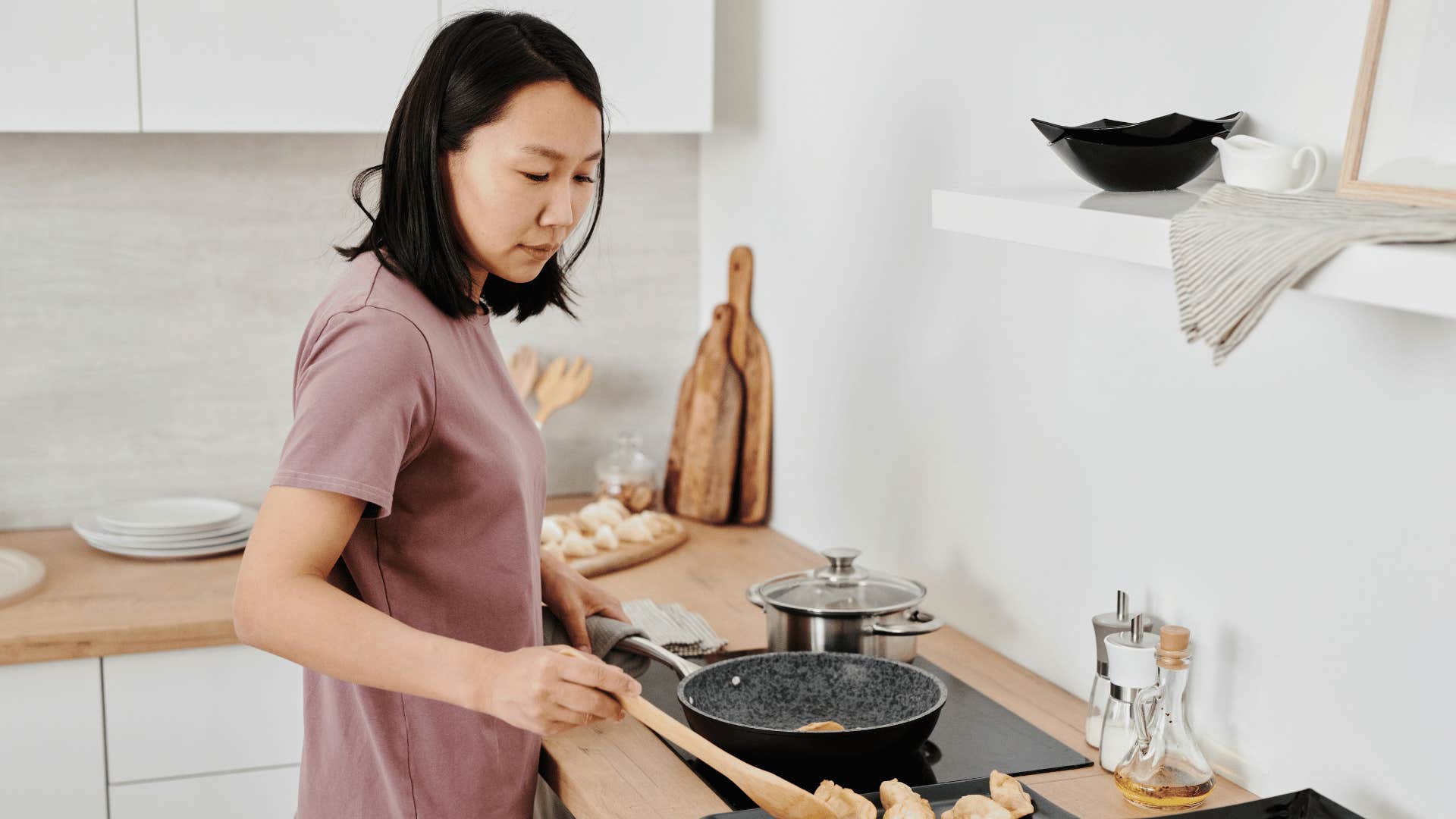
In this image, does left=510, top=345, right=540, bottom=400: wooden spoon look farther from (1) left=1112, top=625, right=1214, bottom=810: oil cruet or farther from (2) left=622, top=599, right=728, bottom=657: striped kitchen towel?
(1) left=1112, top=625, right=1214, bottom=810: oil cruet

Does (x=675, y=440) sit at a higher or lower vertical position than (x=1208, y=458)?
lower

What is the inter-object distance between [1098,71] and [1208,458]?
1.47 ft

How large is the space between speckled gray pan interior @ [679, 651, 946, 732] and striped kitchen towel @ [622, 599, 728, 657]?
19cm

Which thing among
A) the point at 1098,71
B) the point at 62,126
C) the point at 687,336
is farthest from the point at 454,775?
the point at 687,336

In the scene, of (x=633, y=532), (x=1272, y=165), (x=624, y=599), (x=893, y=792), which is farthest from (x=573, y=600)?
(x=1272, y=165)

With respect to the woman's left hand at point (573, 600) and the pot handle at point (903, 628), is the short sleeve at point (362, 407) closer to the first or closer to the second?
the woman's left hand at point (573, 600)

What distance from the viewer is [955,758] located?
144 cm

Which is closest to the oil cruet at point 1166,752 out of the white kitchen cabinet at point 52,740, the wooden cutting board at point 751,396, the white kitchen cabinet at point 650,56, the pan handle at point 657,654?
the pan handle at point 657,654

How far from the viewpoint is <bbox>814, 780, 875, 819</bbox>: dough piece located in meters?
1.20

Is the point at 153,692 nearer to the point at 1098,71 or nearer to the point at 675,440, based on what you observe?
the point at 675,440

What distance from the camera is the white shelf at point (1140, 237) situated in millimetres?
796

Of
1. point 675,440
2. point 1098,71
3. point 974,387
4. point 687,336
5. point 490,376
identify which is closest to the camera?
point 490,376

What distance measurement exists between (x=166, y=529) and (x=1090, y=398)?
1402mm

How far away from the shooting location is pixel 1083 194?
1.24 meters
